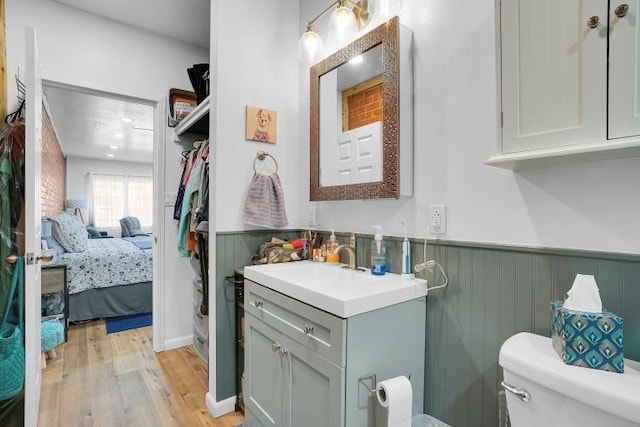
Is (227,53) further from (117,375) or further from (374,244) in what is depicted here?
(117,375)

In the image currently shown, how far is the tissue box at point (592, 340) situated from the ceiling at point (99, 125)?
3106 millimetres

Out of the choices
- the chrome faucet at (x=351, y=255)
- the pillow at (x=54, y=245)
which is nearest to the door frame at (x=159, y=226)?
the pillow at (x=54, y=245)

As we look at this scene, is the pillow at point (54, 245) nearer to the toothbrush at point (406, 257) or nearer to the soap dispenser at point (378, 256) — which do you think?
the soap dispenser at point (378, 256)

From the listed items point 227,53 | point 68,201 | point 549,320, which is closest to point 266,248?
point 227,53

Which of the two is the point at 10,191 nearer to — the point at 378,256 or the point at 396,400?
the point at 378,256

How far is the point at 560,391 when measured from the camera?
0.73 meters

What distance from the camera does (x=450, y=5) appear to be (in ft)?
4.06

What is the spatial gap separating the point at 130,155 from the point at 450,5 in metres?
7.77

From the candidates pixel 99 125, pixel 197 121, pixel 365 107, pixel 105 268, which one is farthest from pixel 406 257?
pixel 99 125

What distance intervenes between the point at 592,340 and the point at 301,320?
2.81ft

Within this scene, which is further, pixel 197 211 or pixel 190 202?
pixel 190 202

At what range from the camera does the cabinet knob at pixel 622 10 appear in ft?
2.32

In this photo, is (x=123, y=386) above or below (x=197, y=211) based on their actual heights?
below

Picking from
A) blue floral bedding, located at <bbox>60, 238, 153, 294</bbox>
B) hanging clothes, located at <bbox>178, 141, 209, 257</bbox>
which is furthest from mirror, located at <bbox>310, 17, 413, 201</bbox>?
blue floral bedding, located at <bbox>60, 238, 153, 294</bbox>
